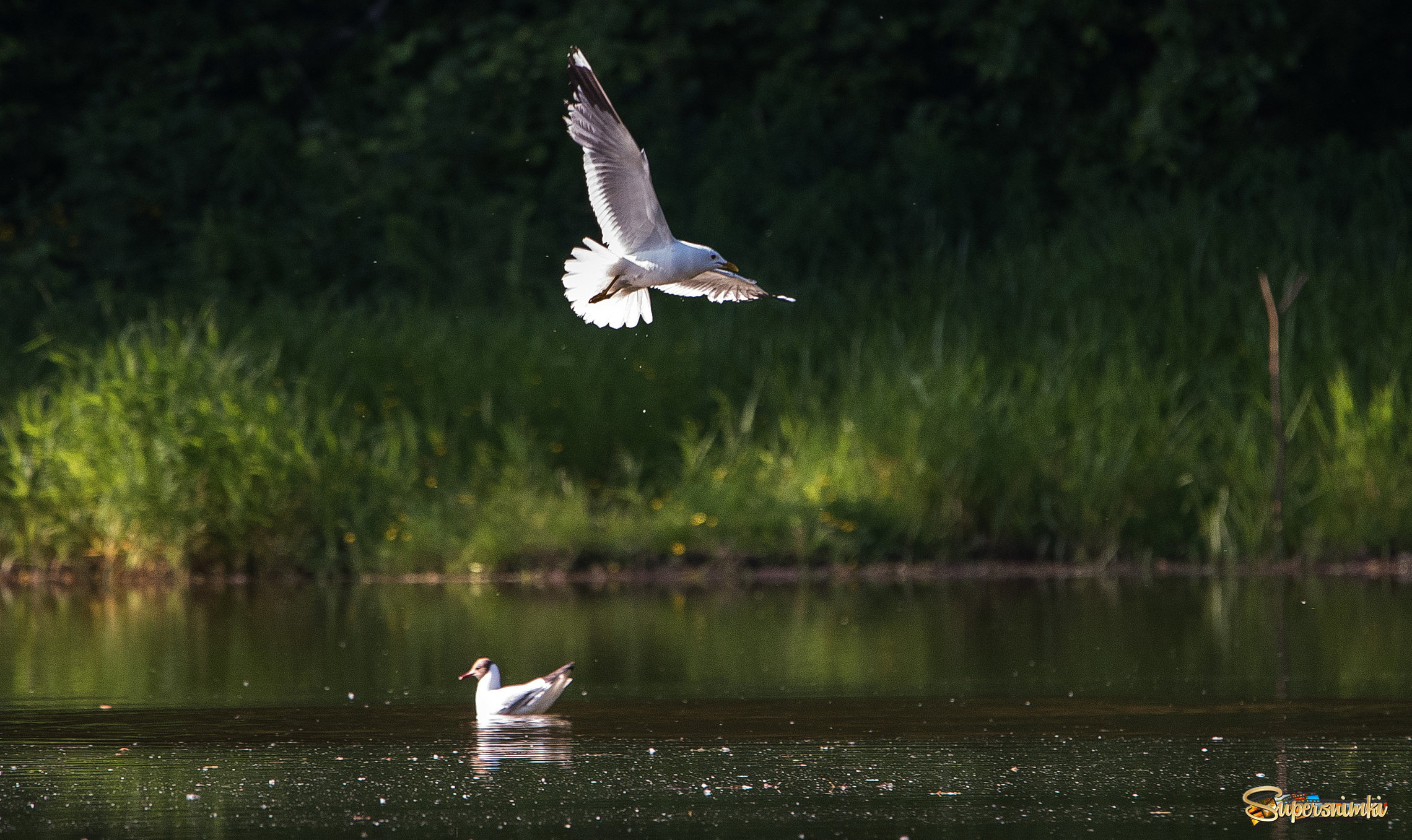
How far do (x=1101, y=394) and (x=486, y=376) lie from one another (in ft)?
12.5

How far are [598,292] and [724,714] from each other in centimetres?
148

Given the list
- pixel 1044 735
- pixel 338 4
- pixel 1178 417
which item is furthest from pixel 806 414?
pixel 338 4

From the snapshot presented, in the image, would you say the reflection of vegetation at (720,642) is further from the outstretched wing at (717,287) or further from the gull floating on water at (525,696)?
the outstretched wing at (717,287)

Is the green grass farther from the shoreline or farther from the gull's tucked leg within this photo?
the gull's tucked leg

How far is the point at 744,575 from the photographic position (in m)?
11.9

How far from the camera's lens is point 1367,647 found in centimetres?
844

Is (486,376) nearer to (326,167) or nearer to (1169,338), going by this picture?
(1169,338)

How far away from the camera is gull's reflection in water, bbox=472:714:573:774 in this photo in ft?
21.1

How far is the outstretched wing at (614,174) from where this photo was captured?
6.74 m

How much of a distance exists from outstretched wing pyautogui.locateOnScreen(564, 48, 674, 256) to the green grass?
5139 mm
